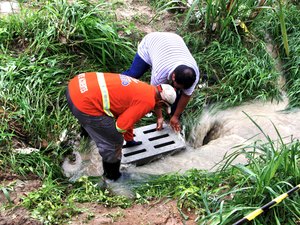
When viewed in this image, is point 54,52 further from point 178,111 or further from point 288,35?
Result: point 288,35

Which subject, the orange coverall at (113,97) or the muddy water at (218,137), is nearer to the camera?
the orange coverall at (113,97)

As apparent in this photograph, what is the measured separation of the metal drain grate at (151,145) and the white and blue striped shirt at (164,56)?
60 cm

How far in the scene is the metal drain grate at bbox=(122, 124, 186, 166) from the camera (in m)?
3.85

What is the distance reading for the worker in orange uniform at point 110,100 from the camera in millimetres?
3066

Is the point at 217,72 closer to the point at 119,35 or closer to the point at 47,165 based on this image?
the point at 119,35

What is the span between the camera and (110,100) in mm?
3088

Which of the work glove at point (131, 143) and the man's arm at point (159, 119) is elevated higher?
the man's arm at point (159, 119)

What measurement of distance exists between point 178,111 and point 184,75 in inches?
26.9

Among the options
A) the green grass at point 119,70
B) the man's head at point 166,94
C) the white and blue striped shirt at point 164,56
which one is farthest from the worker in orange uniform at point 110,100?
the green grass at point 119,70

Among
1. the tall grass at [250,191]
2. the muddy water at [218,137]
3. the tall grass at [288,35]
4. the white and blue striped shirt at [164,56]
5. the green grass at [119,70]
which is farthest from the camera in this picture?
the tall grass at [288,35]

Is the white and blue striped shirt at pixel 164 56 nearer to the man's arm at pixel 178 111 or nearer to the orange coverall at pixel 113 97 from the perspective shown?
the man's arm at pixel 178 111

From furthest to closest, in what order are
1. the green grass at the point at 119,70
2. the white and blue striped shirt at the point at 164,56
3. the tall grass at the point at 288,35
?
1. the tall grass at the point at 288,35
2. the white and blue striped shirt at the point at 164,56
3. the green grass at the point at 119,70

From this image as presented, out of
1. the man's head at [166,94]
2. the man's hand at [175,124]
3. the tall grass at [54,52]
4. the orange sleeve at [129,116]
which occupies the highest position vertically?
the man's head at [166,94]

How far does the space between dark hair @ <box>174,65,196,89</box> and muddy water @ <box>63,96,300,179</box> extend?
53 cm
